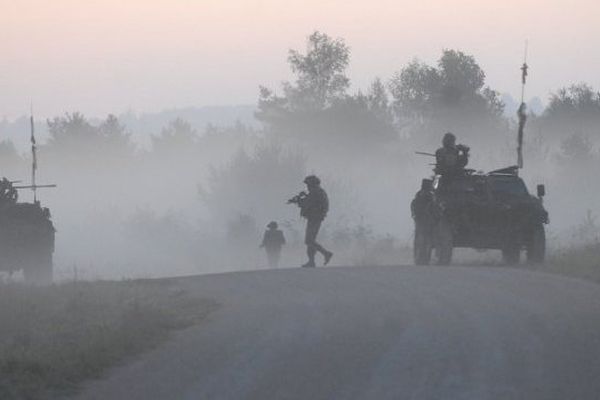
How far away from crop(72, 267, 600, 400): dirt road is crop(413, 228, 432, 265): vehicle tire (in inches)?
355

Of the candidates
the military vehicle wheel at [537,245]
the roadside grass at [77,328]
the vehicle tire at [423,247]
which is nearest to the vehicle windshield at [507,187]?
the military vehicle wheel at [537,245]

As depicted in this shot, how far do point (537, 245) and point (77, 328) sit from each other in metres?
12.4

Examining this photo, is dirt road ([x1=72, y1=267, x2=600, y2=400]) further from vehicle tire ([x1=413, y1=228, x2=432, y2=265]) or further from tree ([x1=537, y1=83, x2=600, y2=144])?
tree ([x1=537, y1=83, x2=600, y2=144])

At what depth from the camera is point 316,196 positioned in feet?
93.8

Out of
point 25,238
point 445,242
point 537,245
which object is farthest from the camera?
point 25,238

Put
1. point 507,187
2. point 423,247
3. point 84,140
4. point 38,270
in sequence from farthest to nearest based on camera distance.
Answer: point 84,140
point 38,270
point 423,247
point 507,187

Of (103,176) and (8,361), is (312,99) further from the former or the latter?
(8,361)

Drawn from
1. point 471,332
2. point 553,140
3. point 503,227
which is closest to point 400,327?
point 471,332

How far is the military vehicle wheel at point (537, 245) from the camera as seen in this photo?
1024 inches

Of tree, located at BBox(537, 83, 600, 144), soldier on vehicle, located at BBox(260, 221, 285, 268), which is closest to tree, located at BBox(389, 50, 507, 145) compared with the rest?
tree, located at BBox(537, 83, 600, 144)

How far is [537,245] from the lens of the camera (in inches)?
1024

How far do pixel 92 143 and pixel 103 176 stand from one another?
2569 millimetres

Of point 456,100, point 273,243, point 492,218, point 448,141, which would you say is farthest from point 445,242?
point 456,100

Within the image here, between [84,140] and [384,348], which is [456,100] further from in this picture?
[384,348]
